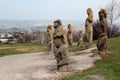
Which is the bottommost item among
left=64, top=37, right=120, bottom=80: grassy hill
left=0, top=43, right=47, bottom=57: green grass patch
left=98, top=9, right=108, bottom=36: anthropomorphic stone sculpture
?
left=0, top=43, right=47, bottom=57: green grass patch

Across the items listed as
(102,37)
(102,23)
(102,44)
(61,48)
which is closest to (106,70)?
(61,48)

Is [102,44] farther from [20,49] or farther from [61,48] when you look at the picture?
[20,49]

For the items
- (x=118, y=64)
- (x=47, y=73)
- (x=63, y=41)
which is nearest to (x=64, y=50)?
(x=63, y=41)

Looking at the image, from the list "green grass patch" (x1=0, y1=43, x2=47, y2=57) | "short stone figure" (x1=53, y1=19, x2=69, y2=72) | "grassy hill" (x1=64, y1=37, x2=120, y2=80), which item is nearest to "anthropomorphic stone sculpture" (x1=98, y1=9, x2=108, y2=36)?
"grassy hill" (x1=64, y1=37, x2=120, y2=80)

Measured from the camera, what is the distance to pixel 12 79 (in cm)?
1959

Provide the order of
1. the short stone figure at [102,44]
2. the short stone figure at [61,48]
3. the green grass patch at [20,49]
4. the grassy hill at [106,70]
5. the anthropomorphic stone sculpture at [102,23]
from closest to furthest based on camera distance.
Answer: the grassy hill at [106,70] → the short stone figure at [61,48] → the short stone figure at [102,44] → the anthropomorphic stone sculpture at [102,23] → the green grass patch at [20,49]

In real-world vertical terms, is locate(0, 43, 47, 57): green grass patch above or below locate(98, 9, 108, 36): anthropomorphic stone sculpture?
below

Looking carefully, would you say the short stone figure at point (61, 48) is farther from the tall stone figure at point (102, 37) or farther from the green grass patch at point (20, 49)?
the green grass patch at point (20, 49)

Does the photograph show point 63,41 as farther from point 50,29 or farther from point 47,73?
point 50,29

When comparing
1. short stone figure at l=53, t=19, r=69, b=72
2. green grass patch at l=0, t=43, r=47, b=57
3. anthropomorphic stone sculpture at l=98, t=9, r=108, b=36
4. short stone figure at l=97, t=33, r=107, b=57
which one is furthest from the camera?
green grass patch at l=0, t=43, r=47, b=57

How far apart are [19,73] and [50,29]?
12851mm

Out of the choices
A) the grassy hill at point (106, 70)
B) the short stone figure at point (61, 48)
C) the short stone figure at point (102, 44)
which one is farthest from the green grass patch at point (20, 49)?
the grassy hill at point (106, 70)

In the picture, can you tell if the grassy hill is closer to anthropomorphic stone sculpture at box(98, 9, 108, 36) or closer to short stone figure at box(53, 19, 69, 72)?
short stone figure at box(53, 19, 69, 72)

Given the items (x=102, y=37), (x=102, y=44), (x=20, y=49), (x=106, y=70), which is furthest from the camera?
(x=20, y=49)
